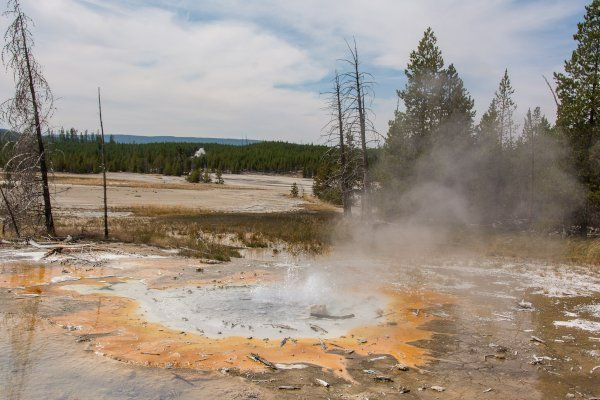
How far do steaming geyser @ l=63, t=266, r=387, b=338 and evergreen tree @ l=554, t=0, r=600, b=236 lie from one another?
52.4ft

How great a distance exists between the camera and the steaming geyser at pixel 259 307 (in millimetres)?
10070

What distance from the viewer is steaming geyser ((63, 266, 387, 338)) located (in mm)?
10070

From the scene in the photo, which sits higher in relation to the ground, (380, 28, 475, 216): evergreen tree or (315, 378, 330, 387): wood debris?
(380, 28, 475, 216): evergreen tree

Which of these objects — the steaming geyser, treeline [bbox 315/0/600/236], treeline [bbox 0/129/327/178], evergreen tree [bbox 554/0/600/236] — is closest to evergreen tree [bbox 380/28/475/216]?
treeline [bbox 315/0/600/236]

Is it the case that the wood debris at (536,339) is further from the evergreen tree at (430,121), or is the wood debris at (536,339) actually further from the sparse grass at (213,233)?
the evergreen tree at (430,121)

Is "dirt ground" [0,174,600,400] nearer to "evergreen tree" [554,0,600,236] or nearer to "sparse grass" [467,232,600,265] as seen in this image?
"sparse grass" [467,232,600,265]

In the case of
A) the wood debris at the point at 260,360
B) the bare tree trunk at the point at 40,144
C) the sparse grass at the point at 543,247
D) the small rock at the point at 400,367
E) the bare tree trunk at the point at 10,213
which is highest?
the bare tree trunk at the point at 40,144

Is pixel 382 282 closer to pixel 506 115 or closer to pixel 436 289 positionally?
pixel 436 289

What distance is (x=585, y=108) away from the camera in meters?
23.4

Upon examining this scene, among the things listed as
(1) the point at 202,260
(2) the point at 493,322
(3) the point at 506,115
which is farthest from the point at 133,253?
(3) the point at 506,115

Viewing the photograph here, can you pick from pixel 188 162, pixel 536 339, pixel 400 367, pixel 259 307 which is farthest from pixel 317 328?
pixel 188 162

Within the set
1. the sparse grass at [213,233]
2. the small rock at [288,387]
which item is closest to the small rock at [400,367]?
the small rock at [288,387]

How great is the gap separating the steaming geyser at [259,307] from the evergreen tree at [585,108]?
16.0 m

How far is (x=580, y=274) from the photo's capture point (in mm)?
16797
